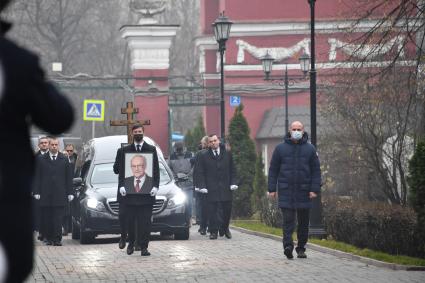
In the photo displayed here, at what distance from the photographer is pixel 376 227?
16031 mm

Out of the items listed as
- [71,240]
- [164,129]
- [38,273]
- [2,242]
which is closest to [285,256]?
[38,273]

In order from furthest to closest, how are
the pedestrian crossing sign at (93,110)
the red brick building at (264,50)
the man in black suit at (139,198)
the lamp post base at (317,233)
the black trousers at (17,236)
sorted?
the red brick building at (264,50) < the pedestrian crossing sign at (93,110) < the lamp post base at (317,233) < the man in black suit at (139,198) < the black trousers at (17,236)

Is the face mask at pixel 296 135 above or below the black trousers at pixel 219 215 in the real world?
above

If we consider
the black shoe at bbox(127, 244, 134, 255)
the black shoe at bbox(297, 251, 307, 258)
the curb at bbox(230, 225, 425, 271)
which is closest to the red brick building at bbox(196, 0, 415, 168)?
the curb at bbox(230, 225, 425, 271)

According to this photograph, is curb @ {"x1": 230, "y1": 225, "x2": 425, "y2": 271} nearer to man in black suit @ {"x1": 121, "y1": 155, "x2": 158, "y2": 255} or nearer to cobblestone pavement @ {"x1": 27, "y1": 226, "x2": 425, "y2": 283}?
cobblestone pavement @ {"x1": 27, "y1": 226, "x2": 425, "y2": 283}

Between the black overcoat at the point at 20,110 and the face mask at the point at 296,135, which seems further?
the face mask at the point at 296,135

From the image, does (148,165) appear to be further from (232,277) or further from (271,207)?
(271,207)

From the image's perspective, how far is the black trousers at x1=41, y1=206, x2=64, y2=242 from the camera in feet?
67.1

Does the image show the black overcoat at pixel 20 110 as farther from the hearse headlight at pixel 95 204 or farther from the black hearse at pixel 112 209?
the hearse headlight at pixel 95 204

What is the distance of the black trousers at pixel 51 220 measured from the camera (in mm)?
20438

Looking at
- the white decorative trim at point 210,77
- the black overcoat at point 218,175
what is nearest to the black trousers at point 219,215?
the black overcoat at point 218,175

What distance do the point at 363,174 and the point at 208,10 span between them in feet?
99.0

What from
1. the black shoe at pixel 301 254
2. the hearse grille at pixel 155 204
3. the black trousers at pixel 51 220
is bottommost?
the black shoe at pixel 301 254

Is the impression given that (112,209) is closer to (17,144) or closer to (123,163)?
(123,163)
